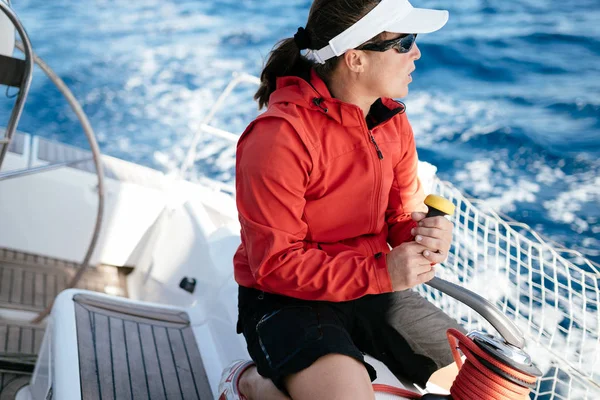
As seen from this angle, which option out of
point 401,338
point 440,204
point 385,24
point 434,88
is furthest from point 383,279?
point 434,88

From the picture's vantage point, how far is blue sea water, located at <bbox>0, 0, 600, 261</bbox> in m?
4.87

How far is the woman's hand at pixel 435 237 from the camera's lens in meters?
1.25

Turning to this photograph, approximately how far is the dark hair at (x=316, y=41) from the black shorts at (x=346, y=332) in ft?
1.55

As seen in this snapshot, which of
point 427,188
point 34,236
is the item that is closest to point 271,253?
point 427,188

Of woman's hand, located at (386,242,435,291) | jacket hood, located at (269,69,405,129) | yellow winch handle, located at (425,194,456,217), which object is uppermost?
jacket hood, located at (269,69,405,129)

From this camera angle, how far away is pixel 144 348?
6.16ft

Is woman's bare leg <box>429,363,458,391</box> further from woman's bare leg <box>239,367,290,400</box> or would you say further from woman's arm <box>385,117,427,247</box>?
woman's bare leg <box>239,367,290,400</box>

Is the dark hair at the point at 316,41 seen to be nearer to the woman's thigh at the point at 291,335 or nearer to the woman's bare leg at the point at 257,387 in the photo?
the woman's thigh at the point at 291,335

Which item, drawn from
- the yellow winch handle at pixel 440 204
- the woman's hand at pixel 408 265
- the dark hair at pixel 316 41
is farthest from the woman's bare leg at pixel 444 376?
the dark hair at pixel 316 41

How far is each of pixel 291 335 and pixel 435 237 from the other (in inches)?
12.6

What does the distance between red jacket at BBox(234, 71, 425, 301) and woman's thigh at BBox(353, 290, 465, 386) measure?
0.14 metres

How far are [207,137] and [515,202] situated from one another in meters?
2.43

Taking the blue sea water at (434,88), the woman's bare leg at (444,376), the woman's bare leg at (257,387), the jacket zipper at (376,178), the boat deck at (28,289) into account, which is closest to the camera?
the woman's bare leg at (257,387)

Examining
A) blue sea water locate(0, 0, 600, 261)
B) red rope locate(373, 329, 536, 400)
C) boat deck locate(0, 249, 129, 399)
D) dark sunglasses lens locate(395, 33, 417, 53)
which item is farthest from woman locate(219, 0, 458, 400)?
blue sea water locate(0, 0, 600, 261)
